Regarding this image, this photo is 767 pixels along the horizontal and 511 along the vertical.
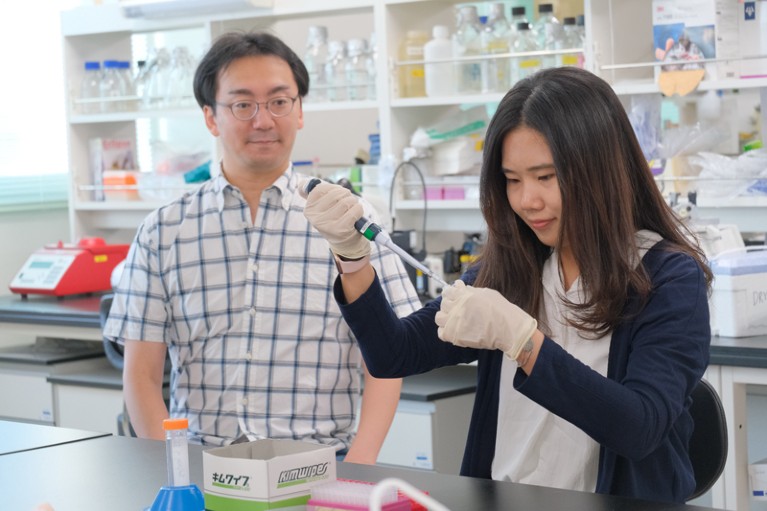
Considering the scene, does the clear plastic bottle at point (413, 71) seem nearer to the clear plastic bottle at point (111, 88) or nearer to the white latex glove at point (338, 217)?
the clear plastic bottle at point (111, 88)

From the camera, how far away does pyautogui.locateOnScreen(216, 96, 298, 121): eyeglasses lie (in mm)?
2008

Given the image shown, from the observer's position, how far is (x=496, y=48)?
9.95 ft

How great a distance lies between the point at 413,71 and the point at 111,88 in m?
1.25

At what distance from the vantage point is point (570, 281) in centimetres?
153

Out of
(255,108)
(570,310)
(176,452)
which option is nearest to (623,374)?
(570,310)

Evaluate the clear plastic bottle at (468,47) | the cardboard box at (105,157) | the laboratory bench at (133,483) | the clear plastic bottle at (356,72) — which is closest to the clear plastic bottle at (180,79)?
the cardboard box at (105,157)

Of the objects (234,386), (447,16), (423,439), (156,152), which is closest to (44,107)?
(156,152)

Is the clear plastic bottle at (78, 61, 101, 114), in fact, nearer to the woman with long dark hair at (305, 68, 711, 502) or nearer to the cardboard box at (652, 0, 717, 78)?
the cardboard box at (652, 0, 717, 78)

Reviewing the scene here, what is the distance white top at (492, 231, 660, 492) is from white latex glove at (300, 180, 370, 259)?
0.28 metres

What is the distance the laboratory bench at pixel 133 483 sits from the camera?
3.99ft

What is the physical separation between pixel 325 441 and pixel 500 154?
0.73 meters

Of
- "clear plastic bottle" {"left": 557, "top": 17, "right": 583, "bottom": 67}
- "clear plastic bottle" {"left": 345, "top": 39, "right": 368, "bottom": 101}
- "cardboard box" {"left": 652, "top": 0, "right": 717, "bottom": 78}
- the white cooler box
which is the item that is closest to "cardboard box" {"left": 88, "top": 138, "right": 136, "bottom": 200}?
"clear plastic bottle" {"left": 345, "top": 39, "right": 368, "bottom": 101}

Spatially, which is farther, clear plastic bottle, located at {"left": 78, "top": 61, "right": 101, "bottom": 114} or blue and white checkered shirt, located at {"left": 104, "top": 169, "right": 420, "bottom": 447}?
clear plastic bottle, located at {"left": 78, "top": 61, "right": 101, "bottom": 114}

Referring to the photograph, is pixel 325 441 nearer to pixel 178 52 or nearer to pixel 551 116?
pixel 551 116
